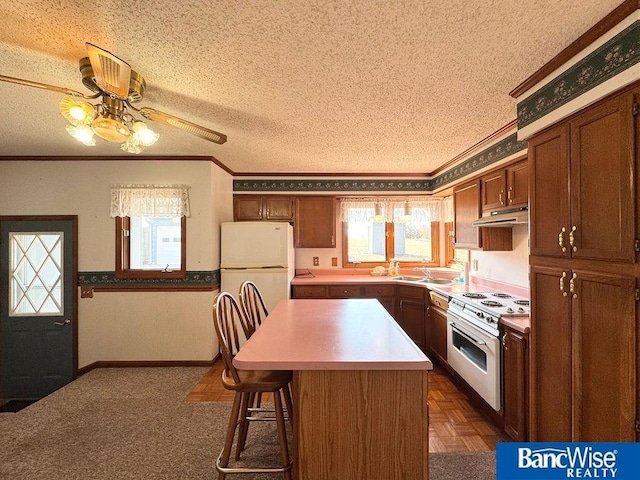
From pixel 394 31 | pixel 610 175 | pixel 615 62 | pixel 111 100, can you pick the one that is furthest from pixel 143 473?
pixel 615 62

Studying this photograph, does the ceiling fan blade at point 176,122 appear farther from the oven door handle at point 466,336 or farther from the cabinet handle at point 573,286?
the oven door handle at point 466,336

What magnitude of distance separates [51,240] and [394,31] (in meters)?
3.87

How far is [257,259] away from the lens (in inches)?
135

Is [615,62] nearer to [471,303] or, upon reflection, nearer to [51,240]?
[471,303]

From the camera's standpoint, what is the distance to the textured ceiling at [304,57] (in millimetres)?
1214

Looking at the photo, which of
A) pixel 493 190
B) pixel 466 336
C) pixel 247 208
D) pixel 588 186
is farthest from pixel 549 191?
pixel 247 208

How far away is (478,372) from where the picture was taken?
2330mm

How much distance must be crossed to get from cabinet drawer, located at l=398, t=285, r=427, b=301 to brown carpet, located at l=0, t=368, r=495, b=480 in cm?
179

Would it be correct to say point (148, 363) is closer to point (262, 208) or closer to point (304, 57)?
point (262, 208)

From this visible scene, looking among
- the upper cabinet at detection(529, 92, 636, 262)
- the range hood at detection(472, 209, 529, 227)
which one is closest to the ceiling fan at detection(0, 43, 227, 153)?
the upper cabinet at detection(529, 92, 636, 262)

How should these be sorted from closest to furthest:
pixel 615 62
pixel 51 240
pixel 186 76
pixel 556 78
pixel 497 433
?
pixel 615 62
pixel 556 78
pixel 186 76
pixel 497 433
pixel 51 240

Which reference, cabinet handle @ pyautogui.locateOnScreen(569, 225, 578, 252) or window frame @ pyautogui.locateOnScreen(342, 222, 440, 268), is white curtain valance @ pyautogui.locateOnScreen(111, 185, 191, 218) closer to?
window frame @ pyautogui.locateOnScreen(342, 222, 440, 268)

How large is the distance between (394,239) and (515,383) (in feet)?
8.68

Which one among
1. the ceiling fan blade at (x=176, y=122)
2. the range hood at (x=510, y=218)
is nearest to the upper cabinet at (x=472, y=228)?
the range hood at (x=510, y=218)
